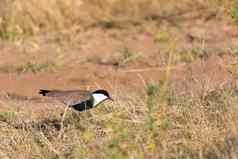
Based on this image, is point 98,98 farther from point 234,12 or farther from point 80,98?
point 234,12

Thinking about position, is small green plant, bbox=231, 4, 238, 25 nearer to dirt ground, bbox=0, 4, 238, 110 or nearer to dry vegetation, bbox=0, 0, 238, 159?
dry vegetation, bbox=0, 0, 238, 159

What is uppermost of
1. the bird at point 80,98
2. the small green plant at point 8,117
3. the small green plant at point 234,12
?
the small green plant at point 234,12

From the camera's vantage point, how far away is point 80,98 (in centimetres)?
766

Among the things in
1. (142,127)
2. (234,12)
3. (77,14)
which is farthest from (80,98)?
(77,14)

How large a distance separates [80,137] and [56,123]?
86cm

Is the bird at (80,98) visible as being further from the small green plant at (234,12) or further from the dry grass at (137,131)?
the small green plant at (234,12)

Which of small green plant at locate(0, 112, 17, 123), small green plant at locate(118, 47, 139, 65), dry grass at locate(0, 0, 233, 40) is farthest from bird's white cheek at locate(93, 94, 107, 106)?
dry grass at locate(0, 0, 233, 40)

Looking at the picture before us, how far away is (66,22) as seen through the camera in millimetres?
13602

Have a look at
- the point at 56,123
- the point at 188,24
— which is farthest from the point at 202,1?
the point at 56,123

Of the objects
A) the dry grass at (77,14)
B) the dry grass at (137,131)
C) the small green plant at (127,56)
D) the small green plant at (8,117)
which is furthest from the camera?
the dry grass at (77,14)

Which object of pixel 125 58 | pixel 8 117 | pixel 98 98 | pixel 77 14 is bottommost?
pixel 8 117

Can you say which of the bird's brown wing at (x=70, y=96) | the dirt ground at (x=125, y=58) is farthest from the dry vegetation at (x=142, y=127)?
the dirt ground at (x=125, y=58)

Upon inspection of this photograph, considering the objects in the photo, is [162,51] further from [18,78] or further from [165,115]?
[165,115]

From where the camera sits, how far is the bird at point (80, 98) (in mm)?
7613
